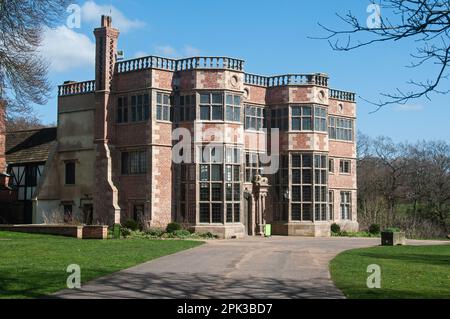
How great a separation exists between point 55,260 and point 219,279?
5.95m

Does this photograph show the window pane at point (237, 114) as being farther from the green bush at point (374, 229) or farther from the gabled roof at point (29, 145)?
the green bush at point (374, 229)

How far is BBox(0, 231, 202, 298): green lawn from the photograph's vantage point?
1311 centimetres

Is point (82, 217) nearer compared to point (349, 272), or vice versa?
point (349, 272)

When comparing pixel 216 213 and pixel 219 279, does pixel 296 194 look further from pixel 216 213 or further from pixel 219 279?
pixel 219 279

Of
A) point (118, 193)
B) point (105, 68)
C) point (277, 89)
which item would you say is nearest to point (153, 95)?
point (105, 68)

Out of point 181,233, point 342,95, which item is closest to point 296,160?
point 342,95

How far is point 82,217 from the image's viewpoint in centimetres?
3806

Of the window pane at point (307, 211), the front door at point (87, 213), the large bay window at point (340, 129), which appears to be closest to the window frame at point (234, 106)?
the window pane at point (307, 211)

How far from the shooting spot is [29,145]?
4297cm

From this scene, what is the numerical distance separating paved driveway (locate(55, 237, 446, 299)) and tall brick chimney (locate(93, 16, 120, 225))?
1592 centimetres

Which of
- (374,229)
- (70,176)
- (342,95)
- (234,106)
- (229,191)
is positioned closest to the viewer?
(229,191)

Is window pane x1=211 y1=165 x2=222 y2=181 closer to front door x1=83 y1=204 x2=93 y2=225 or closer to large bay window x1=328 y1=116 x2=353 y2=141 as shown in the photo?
front door x1=83 y1=204 x2=93 y2=225

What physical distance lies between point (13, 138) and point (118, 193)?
1318cm
